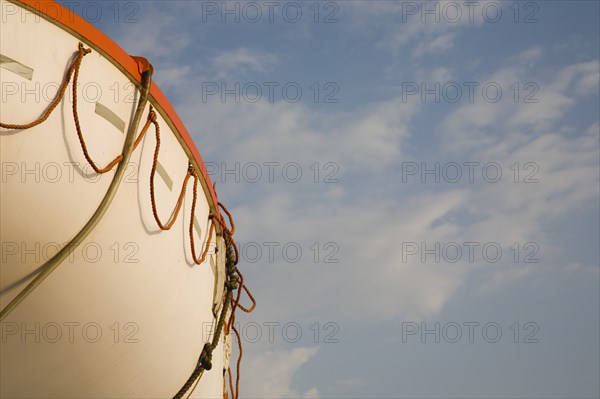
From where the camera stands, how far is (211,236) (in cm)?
552

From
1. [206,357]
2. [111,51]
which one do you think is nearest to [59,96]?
[111,51]

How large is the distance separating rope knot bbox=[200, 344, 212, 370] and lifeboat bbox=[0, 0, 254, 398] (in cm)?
27

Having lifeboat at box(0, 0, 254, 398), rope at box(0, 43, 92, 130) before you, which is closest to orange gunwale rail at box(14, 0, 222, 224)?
lifeboat at box(0, 0, 254, 398)

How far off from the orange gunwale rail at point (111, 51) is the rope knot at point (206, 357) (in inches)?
52.3

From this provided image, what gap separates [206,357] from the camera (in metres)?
5.17

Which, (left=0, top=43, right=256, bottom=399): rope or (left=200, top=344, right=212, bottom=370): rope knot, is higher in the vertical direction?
(left=0, top=43, right=256, bottom=399): rope

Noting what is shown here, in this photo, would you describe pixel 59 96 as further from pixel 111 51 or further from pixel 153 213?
pixel 153 213

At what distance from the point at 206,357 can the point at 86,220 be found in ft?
5.71

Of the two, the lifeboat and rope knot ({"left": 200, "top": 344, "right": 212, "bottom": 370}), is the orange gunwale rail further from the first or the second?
rope knot ({"left": 200, "top": 344, "right": 212, "bottom": 370})

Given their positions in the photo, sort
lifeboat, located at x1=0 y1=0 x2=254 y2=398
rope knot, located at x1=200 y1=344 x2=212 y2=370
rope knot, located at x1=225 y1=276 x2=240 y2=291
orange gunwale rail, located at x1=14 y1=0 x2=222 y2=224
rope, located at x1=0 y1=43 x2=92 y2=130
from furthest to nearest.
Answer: rope knot, located at x1=225 y1=276 x2=240 y2=291
rope knot, located at x1=200 y1=344 x2=212 y2=370
orange gunwale rail, located at x1=14 y1=0 x2=222 y2=224
lifeboat, located at x1=0 y1=0 x2=254 y2=398
rope, located at x1=0 y1=43 x2=92 y2=130

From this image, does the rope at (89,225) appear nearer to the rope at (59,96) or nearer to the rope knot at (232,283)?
the rope at (59,96)

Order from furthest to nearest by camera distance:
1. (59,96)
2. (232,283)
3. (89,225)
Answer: (232,283) → (89,225) → (59,96)

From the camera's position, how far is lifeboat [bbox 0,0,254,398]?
372cm

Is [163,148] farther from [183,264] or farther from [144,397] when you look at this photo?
A: [144,397]
